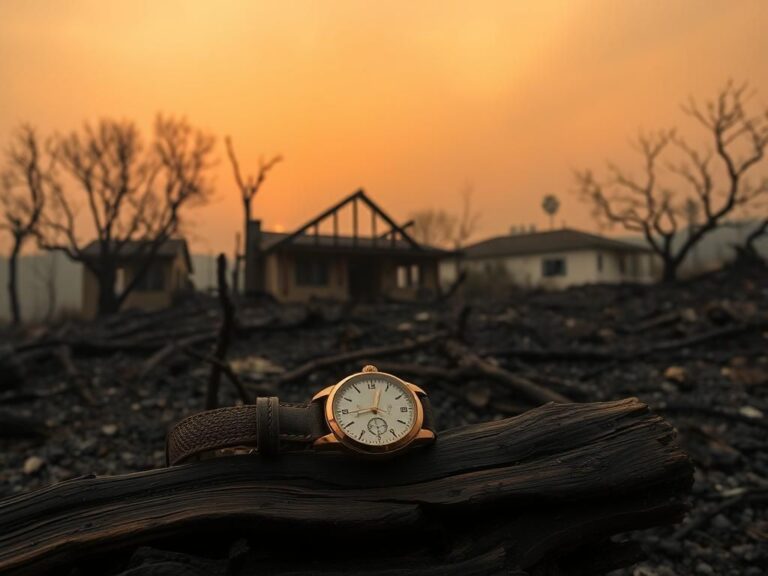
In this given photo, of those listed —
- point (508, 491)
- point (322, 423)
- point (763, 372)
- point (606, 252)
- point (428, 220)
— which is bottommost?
point (763, 372)

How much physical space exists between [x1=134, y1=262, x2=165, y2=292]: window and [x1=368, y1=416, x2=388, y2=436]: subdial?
31.8 m

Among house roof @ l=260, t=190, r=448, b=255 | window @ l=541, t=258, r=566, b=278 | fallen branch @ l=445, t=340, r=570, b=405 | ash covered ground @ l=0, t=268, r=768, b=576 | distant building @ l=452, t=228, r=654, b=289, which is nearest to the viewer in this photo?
ash covered ground @ l=0, t=268, r=768, b=576

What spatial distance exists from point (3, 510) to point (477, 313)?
1558 centimetres

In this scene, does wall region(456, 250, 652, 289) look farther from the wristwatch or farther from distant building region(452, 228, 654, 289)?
the wristwatch

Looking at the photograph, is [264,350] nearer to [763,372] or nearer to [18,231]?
[763,372]

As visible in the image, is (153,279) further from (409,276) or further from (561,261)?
(561,261)

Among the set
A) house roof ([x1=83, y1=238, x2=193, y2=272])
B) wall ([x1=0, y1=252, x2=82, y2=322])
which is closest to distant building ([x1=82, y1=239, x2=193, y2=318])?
house roof ([x1=83, y1=238, x2=193, y2=272])

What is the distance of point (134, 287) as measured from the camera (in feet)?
101

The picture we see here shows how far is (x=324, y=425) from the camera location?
2.38 meters

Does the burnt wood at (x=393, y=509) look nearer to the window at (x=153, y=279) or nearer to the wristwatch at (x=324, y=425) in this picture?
the wristwatch at (x=324, y=425)

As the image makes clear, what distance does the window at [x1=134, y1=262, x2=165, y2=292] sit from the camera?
3133cm

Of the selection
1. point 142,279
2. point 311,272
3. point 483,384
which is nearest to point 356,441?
point 483,384

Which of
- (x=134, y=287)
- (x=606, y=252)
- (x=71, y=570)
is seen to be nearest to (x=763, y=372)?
(x=71, y=570)

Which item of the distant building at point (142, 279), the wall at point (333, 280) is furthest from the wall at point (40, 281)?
the wall at point (333, 280)
